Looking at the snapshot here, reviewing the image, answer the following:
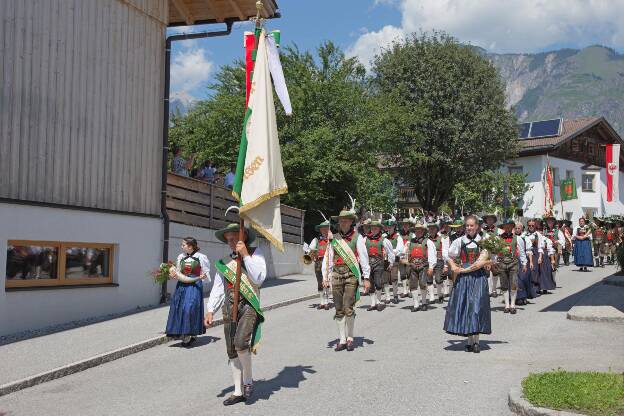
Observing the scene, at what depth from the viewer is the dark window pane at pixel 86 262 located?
495 inches

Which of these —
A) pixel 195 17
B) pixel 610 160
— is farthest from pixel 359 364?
pixel 610 160

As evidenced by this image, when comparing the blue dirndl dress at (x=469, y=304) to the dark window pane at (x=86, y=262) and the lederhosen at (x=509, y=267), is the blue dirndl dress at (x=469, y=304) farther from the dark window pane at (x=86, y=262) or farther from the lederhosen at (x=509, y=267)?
the dark window pane at (x=86, y=262)

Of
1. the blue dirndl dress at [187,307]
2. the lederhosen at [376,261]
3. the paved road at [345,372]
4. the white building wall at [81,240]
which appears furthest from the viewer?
the lederhosen at [376,261]

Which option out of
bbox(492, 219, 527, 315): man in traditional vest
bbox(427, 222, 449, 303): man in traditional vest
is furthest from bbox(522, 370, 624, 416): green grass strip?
bbox(427, 222, 449, 303): man in traditional vest

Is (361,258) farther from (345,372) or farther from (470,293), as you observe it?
(345,372)

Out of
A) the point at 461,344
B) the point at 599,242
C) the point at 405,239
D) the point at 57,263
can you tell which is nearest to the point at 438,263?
the point at 405,239

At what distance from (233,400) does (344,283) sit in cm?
387

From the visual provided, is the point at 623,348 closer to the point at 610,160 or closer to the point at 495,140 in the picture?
the point at 495,140

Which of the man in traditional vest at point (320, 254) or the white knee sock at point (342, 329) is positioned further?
the man in traditional vest at point (320, 254)

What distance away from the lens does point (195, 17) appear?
17172 millimetres

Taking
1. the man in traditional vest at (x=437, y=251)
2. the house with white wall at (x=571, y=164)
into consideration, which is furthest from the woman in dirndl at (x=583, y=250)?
the house with white wall at (x=571, y=164)

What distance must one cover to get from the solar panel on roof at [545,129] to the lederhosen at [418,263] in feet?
113

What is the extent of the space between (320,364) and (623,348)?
451 centimetres

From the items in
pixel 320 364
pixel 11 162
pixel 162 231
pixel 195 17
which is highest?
pixel 195 17
